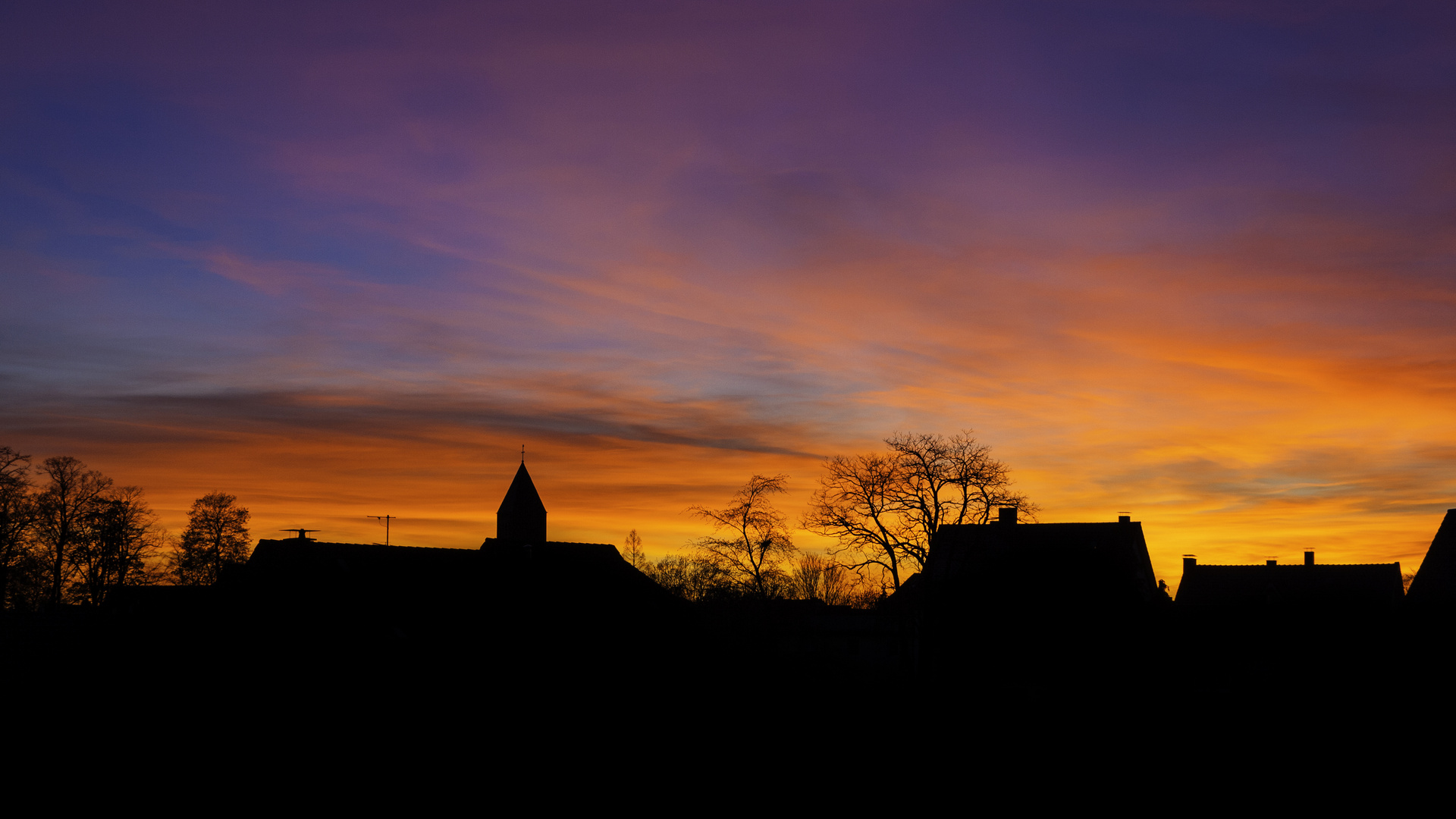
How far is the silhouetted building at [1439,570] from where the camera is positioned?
5534 centimetres

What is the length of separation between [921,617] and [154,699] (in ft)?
99.5

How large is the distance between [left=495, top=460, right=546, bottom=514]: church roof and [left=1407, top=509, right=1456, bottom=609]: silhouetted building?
69.2 metres

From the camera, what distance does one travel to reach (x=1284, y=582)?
73.2m

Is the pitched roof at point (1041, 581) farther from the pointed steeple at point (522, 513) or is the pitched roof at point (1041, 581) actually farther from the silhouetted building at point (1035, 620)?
the pointed steeple at point (522, 513)

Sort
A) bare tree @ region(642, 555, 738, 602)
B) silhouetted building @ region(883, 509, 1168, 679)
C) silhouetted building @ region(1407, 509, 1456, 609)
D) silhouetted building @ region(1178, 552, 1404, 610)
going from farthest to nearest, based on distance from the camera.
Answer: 1. bare tree @ region(642, 555, 738, 602)
2. silhouetted building @ region(1178, 552, 1404, 610)
3. silhouetted building @ region(1407, 509, 1456, 609)
4. silhouetted building @ region(883, 509, 1168, 679)

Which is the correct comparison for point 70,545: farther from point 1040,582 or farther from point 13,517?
point 1040,582

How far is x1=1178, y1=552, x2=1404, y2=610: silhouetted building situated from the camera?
228ft

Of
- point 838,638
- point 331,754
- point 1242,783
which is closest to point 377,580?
point 331,754

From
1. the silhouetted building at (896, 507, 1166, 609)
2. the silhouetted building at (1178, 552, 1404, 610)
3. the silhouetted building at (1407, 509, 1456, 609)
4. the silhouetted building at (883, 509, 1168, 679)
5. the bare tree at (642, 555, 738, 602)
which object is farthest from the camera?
the bare tree at (642, 555, 738, 602)

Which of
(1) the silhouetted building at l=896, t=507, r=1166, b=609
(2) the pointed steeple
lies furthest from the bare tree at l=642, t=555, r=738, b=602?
(1) the silhouetted building at l=896, t=507, r=1166, b=609

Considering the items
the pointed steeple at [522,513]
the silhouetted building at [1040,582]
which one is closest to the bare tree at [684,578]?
the pointed steeple at [522,513]

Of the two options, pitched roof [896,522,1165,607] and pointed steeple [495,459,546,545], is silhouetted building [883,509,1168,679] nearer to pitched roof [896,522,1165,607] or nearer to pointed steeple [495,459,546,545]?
pitched roof [896,522,1165,607]

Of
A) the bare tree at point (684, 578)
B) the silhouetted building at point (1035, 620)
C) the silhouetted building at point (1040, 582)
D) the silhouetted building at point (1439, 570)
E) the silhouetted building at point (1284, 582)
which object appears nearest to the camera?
the silhouetted building at point (1035, 620)

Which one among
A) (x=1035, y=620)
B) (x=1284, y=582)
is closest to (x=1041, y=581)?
(x=1035, y=620)
